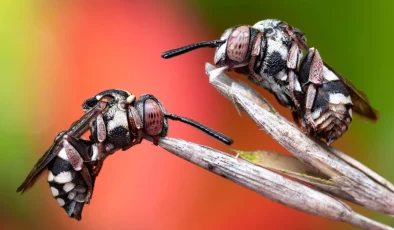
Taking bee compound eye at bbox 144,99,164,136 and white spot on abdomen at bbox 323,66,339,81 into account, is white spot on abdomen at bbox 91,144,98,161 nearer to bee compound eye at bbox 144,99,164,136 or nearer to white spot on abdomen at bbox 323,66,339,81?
bee compound eye at bbox 144,99,164,136

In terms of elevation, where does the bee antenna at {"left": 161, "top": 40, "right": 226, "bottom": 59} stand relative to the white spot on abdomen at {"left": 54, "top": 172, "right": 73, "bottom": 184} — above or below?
above

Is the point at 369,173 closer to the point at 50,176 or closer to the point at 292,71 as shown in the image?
the point at 292,71

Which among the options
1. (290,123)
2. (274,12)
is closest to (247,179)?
(290,123)

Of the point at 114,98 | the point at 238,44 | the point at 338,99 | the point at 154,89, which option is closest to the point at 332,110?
the point at 338,99

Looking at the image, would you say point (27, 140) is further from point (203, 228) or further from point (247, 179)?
point (247, 179)

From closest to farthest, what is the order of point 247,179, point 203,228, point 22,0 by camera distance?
point 247,179 → point 203,228 → point 22,0

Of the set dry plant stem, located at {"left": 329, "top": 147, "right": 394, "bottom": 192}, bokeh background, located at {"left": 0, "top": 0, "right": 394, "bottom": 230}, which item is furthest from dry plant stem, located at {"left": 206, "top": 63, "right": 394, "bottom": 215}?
bokeh background, located at {"left": 0, "top": 0, "right": 394, "bottom": 230}
